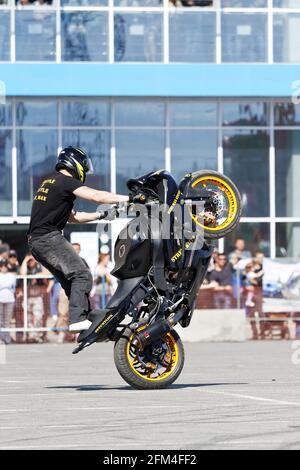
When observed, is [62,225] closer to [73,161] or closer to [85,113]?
[73,161]

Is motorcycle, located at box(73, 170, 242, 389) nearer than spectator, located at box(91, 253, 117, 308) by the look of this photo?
Yes

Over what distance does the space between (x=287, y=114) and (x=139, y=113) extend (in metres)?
3.17

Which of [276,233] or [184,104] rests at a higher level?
[184,104]

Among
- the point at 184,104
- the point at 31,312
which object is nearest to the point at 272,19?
the point at 184,104

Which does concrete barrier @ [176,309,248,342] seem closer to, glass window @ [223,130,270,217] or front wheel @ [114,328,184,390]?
glass window @ [223,130,270,217]

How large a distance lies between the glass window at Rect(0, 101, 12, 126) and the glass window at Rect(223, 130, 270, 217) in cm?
456

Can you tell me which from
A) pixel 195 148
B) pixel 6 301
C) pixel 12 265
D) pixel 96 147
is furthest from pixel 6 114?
pixel 6 301

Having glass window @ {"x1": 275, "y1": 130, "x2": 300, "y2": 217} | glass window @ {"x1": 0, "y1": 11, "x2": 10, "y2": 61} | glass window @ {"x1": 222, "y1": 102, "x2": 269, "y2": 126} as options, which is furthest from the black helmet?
glass window @ {"x1": 275, "y1": 130, "x2": 300, "y2": 217}

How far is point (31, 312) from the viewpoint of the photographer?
22078 mm

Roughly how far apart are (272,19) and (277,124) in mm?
2232

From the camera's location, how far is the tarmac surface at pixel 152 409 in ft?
24.7

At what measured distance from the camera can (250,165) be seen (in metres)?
28.0

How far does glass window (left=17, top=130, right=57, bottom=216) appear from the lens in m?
27.3
